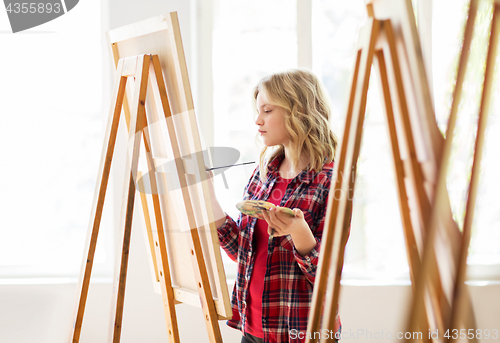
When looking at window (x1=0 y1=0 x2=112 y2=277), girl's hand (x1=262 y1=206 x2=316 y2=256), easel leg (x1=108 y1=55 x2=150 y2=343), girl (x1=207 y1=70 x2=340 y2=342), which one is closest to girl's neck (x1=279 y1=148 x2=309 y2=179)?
girl (x1=207 y1=70 x2=340 y2=342)

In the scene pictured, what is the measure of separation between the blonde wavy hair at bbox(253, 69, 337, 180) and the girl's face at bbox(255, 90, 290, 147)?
2 cm

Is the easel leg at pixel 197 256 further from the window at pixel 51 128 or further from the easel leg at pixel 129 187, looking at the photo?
the window at pixel 51 128

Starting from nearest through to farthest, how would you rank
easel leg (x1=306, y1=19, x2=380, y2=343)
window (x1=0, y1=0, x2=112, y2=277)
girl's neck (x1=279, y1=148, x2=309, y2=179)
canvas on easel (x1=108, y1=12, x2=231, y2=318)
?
1. easel leg (x1=306, y1=19, x2=380, y2=343)
2. canvas on easel (x1=108, y1=12, x2=231, y2=318)
3. girl's neck (x1=279, y1=148, x2=309, y2=179)
4. window (x1=0, y1=0, x2=112, y2=277)

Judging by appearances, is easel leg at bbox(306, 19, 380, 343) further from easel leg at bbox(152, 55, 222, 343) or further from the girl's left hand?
easel leg at bbox(152, 55, 222, 343)

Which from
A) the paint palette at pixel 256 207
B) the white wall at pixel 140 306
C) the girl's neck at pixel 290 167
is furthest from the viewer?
the white wall at pixel 140 306

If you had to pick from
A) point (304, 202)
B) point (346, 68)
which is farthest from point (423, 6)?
point (304, 202)

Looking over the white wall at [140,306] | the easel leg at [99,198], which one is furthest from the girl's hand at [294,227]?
the white wall at [140,306]

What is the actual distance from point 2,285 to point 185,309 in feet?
3.50

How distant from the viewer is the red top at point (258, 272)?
122cm

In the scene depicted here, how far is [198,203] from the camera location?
1.19 metres

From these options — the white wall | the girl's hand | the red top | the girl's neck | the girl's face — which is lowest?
the white wall

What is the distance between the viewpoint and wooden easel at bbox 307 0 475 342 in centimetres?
62

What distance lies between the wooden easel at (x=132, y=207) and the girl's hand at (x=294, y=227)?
25 centimetres

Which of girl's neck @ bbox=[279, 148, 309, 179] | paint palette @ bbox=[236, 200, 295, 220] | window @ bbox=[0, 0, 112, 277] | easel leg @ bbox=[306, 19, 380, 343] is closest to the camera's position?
easel leg @ bbox=[306, 19, 380, 343]
